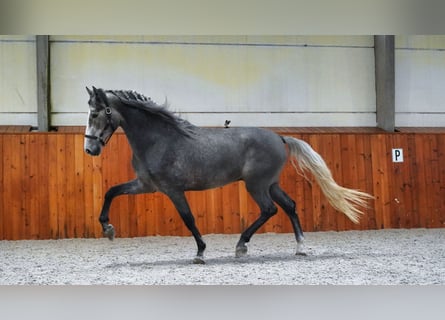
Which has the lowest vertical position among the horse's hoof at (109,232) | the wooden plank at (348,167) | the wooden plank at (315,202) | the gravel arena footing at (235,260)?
the gravel arena footing at (235,260)

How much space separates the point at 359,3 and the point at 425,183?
1799 millimetres

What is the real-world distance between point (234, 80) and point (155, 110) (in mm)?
655

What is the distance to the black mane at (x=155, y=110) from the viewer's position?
3.22 metres

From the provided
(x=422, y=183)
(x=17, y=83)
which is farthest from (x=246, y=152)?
(x=17, y=83)

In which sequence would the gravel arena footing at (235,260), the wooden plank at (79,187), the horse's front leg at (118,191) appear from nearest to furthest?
1. the gravel arena footing at (235,260)
2. the horse's front leg at (118,191)
3. the wooden plank at (79,187)

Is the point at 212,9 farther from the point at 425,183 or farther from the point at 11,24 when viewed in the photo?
the point at 425,183

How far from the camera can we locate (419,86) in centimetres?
364

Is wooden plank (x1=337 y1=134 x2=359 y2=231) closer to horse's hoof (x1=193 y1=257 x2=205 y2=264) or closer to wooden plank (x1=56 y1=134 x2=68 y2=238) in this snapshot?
horse's hoof (x1=193 y1=257 x2=205 y2=264)

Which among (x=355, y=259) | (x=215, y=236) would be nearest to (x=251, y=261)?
(x=215, y=236)

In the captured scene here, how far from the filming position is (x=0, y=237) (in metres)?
3.52

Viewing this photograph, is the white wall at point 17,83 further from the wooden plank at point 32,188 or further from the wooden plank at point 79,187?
the wooden plank at point 79,187

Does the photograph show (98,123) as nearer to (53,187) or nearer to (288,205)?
(53,187)

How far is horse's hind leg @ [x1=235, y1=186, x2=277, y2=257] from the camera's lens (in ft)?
10.6

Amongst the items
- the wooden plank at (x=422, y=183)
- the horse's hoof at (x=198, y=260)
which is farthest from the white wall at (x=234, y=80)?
the horse's hoof at (x=198, y=260)
